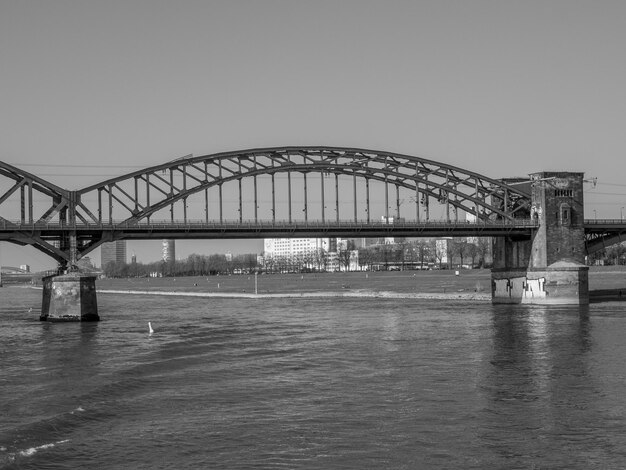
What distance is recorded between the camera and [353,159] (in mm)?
91188

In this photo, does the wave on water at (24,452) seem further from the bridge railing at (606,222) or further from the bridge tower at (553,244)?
the bridge railing at (606,222)

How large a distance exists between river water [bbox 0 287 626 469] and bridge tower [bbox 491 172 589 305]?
2552cm

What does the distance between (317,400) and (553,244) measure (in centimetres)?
5998

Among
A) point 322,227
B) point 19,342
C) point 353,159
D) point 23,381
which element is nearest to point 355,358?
point 23,381

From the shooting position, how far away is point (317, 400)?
31.0 meters

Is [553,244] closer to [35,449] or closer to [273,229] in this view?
Answer: [273,229]

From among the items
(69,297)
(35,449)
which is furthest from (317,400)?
(69,297)

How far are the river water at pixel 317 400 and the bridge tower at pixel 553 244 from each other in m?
25.5

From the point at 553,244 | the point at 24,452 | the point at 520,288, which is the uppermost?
the point at 553,244

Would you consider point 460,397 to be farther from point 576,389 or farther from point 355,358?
point 355,358

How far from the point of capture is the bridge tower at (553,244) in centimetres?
8388

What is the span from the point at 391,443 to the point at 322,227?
189ft

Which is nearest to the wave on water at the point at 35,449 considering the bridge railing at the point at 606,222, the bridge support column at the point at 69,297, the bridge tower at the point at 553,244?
the bridge support column at the point at 69,297

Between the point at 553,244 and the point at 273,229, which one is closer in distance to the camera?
the point at 273,229
